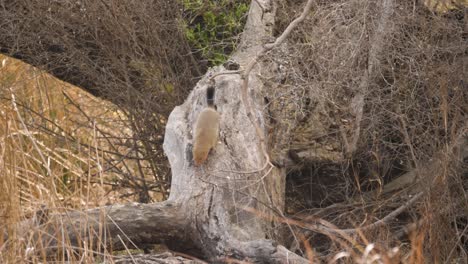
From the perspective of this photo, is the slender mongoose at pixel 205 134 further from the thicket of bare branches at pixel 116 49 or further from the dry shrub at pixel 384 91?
the thicket of bare branches at pixel 116 49

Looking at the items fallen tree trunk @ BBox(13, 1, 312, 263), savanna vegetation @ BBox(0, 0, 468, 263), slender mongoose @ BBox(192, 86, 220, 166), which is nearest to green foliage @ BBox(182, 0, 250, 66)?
savanna vegetation @ BBox(0, 0, 468, 263)

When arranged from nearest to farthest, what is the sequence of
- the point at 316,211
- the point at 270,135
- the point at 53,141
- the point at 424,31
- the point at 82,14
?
the point at 270,135 → the point at 424,31 → the point at 316,211 → the point at 82,14 → the point at 53,141

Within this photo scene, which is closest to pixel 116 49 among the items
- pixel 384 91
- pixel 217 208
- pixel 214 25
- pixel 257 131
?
pixel 214 25

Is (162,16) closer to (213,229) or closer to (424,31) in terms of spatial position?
(424,31)

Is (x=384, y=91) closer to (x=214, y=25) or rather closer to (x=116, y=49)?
(x=214, y=25)

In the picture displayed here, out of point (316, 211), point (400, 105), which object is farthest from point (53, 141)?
point (400, 105)

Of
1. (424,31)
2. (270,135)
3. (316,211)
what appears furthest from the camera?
(316,211)

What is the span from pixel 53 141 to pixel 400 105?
3467mm

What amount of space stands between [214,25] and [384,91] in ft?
4.62

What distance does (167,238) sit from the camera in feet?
16.1

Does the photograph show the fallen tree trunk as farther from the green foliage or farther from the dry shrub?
the green foliage

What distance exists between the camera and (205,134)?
497cm

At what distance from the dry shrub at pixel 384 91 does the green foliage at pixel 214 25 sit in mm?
580

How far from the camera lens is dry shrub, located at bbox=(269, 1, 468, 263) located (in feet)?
18.9
